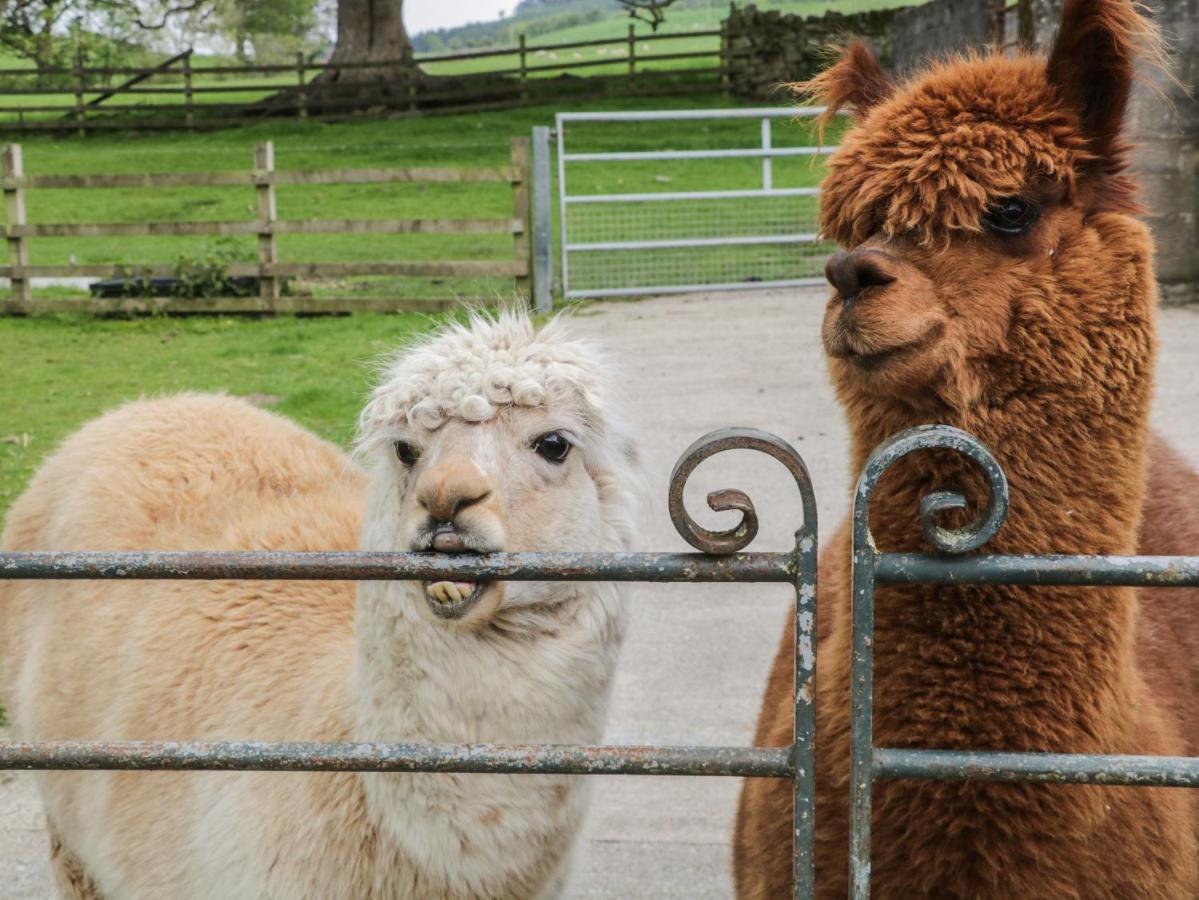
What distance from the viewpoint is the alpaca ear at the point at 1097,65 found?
2078 mm

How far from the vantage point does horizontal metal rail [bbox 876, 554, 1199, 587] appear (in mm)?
1682

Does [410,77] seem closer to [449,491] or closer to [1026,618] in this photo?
[449,491]

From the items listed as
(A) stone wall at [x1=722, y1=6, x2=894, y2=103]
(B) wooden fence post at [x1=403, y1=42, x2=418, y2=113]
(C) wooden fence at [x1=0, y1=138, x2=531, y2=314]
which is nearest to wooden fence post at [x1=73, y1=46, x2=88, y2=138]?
(B) wooden fence post at [x1=403, y1=42, x2=418, y2=113]

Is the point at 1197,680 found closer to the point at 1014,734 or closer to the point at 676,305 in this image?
the point at 1014,734

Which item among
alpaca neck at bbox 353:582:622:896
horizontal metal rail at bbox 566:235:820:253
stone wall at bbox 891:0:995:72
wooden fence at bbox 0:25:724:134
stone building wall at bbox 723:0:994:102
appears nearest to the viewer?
alpaca neck at bbox 353:582:622:896

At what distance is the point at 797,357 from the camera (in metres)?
9.49

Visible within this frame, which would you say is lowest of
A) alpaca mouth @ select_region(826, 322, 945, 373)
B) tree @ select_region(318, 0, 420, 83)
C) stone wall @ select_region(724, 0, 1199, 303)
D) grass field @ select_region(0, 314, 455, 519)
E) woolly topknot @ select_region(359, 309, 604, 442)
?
grass field @ select_region(0, 314, 455, 519)

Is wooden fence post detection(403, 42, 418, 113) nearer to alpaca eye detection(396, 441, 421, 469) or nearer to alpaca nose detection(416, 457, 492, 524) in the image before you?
alpaca eye detection(396, 441, 421, 469)

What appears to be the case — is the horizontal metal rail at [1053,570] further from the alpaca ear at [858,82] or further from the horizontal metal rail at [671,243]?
the horizontal metal rail at [671,243]

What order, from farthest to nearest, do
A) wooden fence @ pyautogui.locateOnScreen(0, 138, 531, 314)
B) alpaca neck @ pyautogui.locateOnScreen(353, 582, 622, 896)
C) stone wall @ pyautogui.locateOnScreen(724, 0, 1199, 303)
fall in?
1. wooden fence @ pyautogui.locateOnScreen(0, 138, 531, 314)
2. stone wall @ pyautogui.locateOnScreen(724, 0, 1199, 303)
3. alpaca neck @ pyautogui.locateOnScreen(353, 582, 622, 896)

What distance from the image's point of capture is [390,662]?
255 cm

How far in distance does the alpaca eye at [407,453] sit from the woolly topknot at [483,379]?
42 millimetres

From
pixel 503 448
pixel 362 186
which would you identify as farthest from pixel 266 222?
pixel 503 448

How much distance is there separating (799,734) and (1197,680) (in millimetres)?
1296
